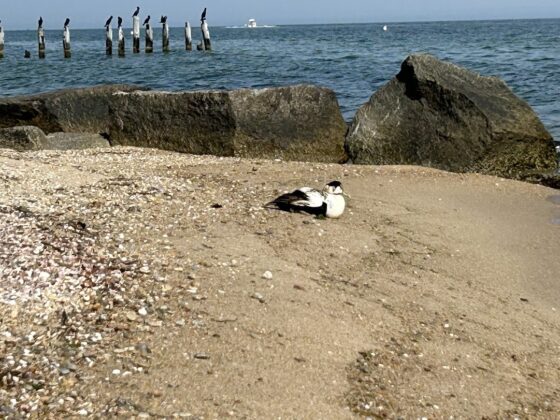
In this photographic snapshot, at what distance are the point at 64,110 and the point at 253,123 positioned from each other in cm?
345

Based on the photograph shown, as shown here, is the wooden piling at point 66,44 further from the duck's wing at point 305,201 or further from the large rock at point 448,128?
the duck's wing at point 305,201

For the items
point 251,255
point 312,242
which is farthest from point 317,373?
point 312,242

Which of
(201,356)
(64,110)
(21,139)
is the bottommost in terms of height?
(201,356)

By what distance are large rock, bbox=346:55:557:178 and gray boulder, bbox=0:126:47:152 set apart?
12.8ft

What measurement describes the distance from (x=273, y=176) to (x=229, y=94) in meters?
1.76

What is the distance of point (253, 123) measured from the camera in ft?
30.6

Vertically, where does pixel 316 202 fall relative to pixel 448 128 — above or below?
below

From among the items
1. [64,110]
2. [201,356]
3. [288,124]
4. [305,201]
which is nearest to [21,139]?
[64,110]

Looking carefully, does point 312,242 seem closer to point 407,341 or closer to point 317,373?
point 407,341

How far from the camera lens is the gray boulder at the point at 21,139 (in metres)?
9.87

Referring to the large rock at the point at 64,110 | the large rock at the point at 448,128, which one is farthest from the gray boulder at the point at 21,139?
the large rock at the point at 448,128

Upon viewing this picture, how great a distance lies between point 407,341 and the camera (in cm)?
433

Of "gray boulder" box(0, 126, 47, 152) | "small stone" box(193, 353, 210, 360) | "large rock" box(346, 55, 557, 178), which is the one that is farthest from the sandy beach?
"gray boulder" box(0, 126, 47, 152)

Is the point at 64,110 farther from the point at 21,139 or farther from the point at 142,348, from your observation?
the point at 142,348
